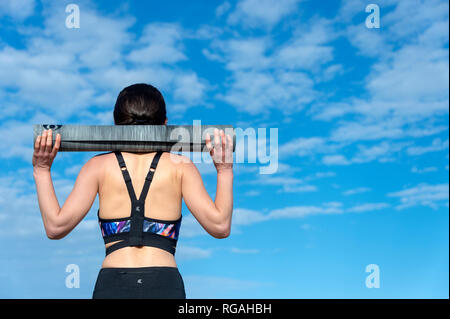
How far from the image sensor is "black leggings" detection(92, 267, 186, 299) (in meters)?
5.21

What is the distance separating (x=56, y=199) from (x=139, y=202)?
1066mm

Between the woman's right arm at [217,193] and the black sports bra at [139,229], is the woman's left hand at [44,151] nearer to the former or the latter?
the black sports bra at [139,229]

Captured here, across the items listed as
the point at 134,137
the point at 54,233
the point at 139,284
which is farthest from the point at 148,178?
the point at 54,233

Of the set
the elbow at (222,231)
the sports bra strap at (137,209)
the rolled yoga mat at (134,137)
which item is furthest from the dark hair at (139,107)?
the elbow at (222,231)

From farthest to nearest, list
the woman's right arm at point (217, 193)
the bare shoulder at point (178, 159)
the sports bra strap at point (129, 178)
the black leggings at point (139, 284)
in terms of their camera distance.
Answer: the bare shoulder at point (178, 159) < the woman's right arm at point (217, 193) < the sports bra strap at point (129, 178) < the black leggings at point (139, 284)

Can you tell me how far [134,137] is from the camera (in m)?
5.49

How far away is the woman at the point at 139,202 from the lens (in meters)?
5.29

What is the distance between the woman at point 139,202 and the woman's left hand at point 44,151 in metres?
0.01

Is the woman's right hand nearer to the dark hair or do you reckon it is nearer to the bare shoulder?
the bare shoulder

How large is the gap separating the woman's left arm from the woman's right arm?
1057mm
